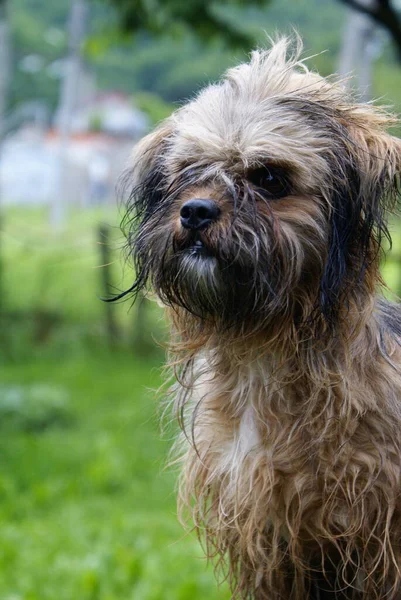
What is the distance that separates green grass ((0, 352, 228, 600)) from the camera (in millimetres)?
5402

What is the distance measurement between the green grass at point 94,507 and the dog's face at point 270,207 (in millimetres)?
849

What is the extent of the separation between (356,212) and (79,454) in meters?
5.83

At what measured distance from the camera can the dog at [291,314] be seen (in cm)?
302

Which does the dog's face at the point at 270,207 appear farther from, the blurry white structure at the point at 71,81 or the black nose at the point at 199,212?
the blurry white structure at the point at 71,81

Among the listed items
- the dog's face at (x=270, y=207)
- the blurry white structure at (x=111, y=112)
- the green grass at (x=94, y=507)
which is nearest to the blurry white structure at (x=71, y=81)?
the green grass at (x=94, y=507)

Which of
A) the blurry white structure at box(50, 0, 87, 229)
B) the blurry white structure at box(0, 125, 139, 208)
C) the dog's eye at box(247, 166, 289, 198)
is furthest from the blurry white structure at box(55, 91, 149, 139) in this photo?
the dog's eye at box(247, 166, 289, 198)

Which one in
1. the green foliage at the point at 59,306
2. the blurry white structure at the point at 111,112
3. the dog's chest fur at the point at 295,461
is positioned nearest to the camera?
the dog's chest fur at the point at 295,461

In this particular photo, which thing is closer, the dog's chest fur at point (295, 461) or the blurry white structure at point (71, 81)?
the dog's chest fur at point (295, 461)

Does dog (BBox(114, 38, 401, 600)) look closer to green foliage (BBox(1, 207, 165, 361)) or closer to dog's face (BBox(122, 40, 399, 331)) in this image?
dog's face (BBox(122, 40, 399, 331))

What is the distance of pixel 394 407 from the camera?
10.1 ft

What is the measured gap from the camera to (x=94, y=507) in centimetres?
734

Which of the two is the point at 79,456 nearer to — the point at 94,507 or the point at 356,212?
the point at 94,507

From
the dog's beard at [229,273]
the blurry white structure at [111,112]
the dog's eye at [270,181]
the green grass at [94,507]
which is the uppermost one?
the blurry white structure at [111,112]

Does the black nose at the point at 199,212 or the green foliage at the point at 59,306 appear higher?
the black nose at the point at 199,212
